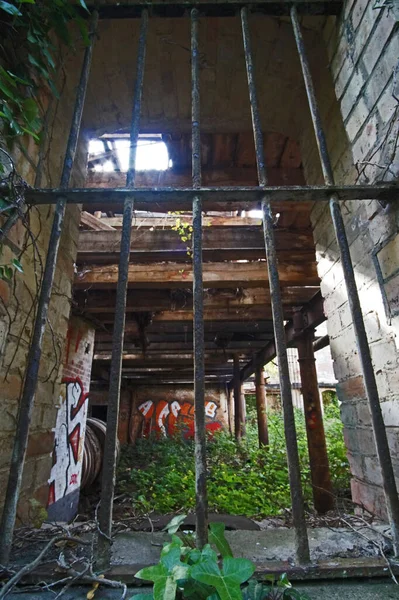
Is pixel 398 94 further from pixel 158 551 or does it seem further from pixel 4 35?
pixel 158 551

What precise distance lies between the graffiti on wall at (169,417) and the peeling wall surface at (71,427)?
951 cm

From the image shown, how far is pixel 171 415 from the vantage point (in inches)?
570

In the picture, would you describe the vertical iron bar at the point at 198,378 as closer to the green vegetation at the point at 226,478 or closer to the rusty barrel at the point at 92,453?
the green vegetation at the point at 226,478

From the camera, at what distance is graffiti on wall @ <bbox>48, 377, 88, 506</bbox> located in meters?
4.12

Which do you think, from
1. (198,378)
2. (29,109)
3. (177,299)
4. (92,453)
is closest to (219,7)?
(29,109)

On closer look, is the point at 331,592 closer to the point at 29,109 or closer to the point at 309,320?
the point at 29,109

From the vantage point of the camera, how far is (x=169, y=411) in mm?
14508

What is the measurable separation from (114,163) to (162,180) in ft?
3.62

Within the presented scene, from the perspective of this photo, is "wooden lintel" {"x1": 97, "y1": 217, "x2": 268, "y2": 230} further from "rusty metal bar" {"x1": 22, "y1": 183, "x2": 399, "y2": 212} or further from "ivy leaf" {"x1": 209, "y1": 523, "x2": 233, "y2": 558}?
"ivy leaf" {"x1": 209, "y1": 523, "x2": 233, "y2": 558}

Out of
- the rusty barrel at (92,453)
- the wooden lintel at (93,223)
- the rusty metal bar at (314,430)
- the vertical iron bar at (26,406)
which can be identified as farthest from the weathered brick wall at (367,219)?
the rusty barrel at (92,453)

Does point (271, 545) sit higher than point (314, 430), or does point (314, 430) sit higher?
point (314, 430)

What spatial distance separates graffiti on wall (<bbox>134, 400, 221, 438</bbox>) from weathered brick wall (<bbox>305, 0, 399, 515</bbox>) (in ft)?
41.6

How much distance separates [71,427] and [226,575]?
14.6 feet

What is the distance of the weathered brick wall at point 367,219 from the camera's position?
4.73 feet
